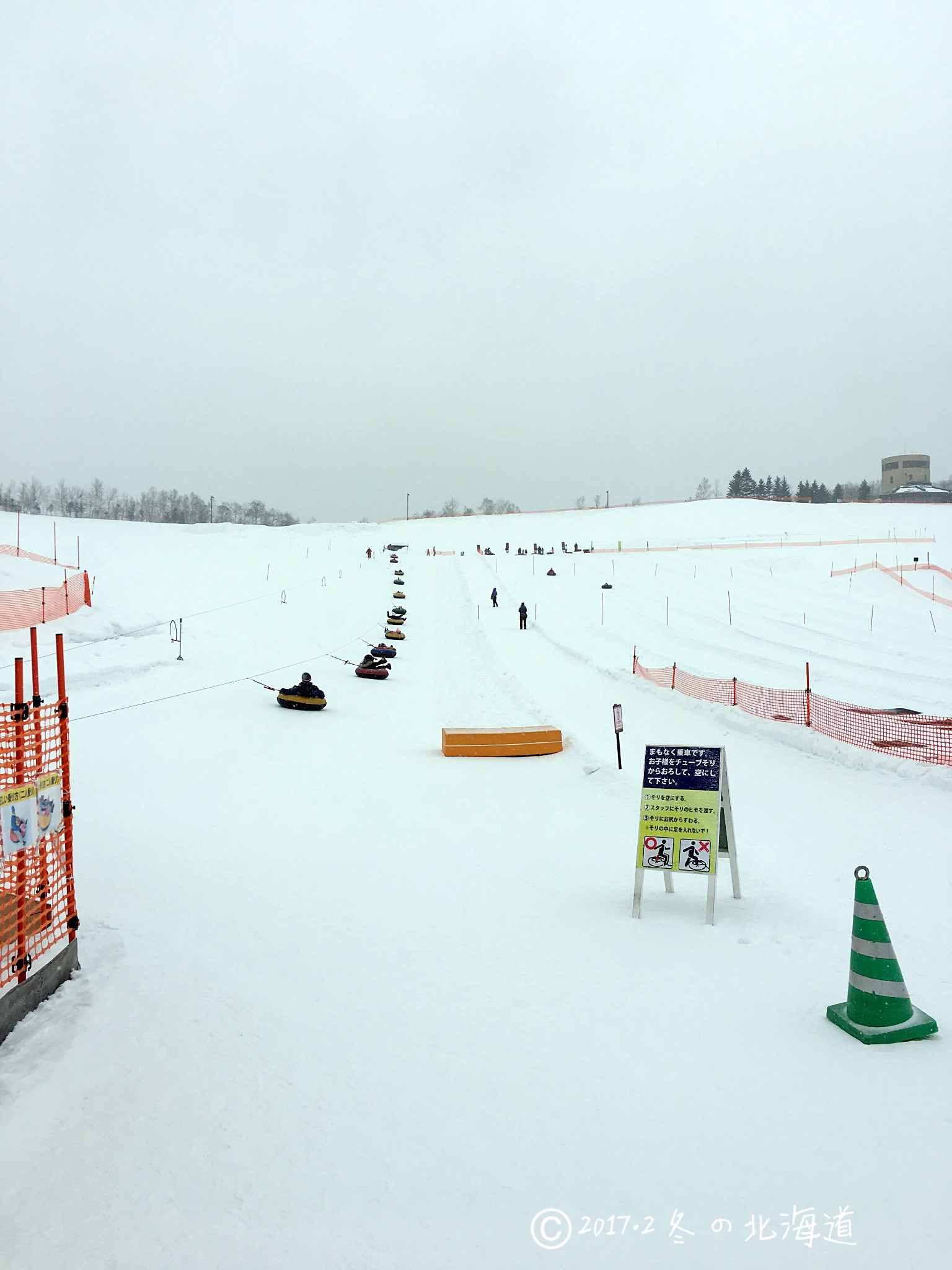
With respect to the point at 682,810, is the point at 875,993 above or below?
below

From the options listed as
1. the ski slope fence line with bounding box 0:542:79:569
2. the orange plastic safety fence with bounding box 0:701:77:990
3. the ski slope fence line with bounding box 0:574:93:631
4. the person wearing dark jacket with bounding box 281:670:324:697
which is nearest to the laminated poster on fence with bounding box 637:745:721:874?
the orange plastic safety fence with bounding box 0:701:77:990

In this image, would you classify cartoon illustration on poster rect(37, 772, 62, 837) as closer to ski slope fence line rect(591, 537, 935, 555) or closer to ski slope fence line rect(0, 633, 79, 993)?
ski slope fence line rect(0, 633, 79, 993)

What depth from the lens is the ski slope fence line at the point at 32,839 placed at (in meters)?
5.32

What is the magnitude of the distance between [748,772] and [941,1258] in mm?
10962

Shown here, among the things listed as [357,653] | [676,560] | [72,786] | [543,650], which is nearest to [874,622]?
[543,650]

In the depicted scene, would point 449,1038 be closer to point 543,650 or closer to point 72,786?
point 72,786

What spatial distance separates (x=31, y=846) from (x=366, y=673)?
18.2 m

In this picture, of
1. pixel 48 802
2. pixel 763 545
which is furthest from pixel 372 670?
pixel 763 545

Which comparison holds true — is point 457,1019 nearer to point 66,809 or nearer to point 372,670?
point 66,809

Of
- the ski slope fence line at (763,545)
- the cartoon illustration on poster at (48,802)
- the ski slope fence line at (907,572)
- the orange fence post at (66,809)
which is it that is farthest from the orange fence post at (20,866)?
the ski slope fence line at (763,545)

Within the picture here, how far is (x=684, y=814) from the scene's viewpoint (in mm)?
7582

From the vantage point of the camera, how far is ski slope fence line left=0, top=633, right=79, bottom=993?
532cm

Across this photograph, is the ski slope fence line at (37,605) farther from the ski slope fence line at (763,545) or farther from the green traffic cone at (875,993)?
the ski slope fence line at (763,545)

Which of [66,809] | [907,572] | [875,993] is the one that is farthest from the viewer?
[907,572]
